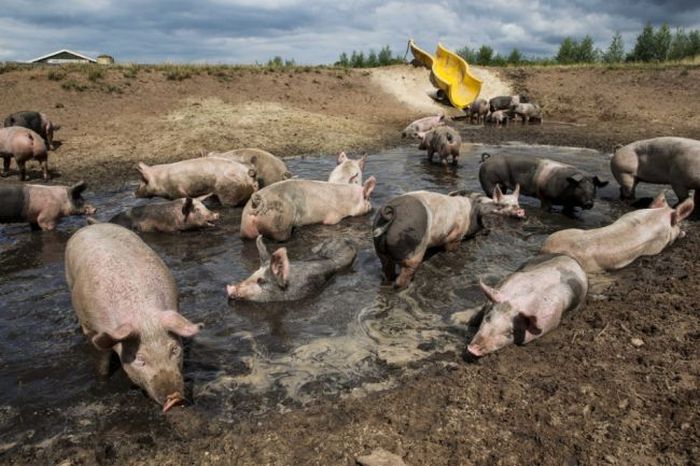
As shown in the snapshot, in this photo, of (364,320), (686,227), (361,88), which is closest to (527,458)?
(364,320)

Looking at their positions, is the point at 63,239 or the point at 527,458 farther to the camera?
the point at 63,239

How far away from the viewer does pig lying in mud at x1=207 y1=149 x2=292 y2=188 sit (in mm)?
10461

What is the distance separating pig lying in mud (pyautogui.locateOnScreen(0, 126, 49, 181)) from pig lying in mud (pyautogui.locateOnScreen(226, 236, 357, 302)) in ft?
26.8

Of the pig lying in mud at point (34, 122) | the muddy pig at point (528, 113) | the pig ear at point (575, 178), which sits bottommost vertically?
the pig ear at point (575, 178)

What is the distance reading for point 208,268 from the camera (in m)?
7.04

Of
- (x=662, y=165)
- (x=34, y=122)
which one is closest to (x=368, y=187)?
(x=662, y=165)

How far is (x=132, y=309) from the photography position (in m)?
4.16

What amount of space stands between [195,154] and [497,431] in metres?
12.2

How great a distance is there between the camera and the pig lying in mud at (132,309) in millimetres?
3932

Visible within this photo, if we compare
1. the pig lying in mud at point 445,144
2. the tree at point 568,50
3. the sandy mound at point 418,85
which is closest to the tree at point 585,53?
the tree at point 568,50

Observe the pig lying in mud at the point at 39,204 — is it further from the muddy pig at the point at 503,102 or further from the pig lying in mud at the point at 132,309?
the muddy pig at the point at 503,102

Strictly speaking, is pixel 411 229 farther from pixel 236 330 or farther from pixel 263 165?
pixel 263 165

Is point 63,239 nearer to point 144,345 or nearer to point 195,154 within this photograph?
point 144,345

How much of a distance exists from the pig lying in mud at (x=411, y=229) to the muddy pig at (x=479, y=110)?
17.9m
